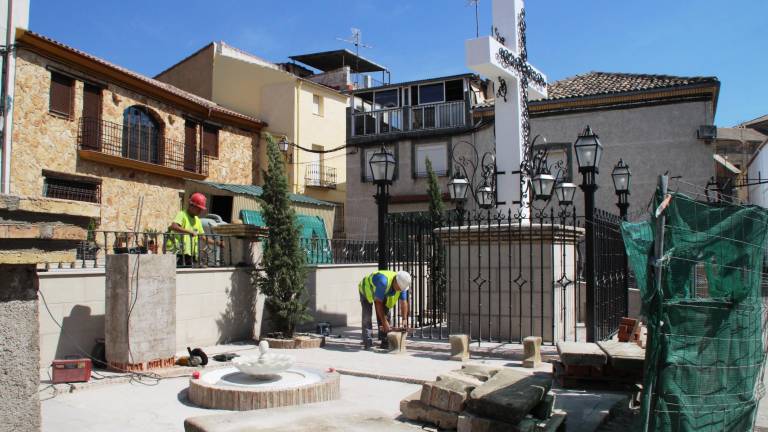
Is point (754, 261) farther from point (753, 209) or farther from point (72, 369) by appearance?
point (72, 369)

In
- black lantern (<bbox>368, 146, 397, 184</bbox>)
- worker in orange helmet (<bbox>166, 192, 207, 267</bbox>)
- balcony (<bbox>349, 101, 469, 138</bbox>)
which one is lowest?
worker in orange helmet (<bbox>166, 192, 207, 267</bbox>)

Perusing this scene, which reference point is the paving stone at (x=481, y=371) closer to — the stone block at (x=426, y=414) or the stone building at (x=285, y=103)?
the stone block at (x=426, y=414)

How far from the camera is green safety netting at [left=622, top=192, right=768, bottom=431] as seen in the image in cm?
419

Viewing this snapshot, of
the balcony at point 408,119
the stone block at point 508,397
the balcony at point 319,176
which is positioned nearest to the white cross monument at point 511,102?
the stone block at point 508,397

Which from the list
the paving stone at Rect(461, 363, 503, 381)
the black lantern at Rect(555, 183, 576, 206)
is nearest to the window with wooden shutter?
the black lantern at Rect(555, 183, 576, 206)

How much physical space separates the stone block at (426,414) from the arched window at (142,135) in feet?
63.4

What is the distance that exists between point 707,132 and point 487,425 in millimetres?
20191

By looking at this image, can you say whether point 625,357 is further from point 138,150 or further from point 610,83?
point 138,150

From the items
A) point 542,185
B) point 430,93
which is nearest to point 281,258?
point 542,185

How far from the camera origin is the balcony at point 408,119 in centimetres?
2744

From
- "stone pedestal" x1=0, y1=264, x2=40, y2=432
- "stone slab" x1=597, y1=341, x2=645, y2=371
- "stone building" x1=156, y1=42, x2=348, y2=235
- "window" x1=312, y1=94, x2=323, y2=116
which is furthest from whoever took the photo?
"window" x1=312, y1=94, x2=323, y2=116

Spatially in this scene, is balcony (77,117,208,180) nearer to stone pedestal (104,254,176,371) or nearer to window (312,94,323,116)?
window (312,94,323,116)

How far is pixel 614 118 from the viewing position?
2311 centimetres

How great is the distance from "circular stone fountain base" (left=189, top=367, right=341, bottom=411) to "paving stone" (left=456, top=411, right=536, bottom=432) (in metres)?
1.78
